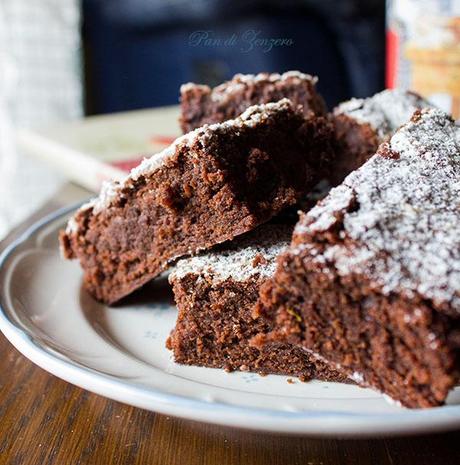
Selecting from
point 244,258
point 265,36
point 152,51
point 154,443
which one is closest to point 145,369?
point 154,443

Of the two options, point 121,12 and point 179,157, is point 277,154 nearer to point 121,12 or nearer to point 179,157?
point 179,157

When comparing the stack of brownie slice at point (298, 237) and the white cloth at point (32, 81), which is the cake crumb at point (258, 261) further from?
the white cloth at point (32, 81)

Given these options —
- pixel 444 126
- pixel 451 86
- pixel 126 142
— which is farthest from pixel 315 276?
pixel 126 142

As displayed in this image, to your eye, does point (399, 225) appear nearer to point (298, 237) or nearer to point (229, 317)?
point (298, 237)

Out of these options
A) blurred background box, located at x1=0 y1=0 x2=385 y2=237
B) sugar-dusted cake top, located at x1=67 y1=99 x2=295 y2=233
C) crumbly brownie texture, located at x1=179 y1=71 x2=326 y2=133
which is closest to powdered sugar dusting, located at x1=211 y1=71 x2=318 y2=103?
crumbly brownie texture, located at x1=179 y1=71 x2=326 y2=133

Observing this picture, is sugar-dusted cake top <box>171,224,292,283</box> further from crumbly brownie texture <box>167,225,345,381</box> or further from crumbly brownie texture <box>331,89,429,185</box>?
crumbly brownie texture <box>331,89,429,185</box>
